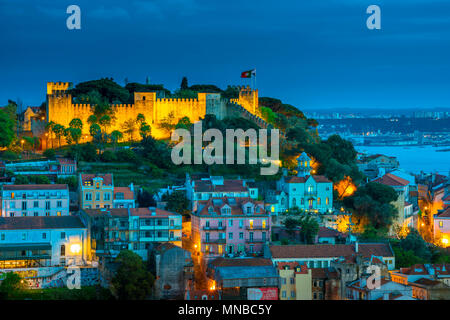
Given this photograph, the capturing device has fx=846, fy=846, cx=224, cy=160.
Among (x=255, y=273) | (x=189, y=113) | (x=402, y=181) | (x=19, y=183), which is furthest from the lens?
(x=189, y=113)

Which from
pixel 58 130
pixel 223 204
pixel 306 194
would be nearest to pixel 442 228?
pixel 306 194

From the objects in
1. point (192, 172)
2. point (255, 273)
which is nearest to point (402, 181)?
point (192, 172)

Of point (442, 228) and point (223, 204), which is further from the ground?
point (223, 204)

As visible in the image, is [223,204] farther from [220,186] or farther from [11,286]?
[11,286]

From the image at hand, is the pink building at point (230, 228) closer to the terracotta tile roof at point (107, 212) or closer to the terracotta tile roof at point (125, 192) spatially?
the terracotta tile roof at point (107, 212)

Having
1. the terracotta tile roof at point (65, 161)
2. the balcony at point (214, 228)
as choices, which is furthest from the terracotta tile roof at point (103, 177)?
the balcony at point (214, 228)
